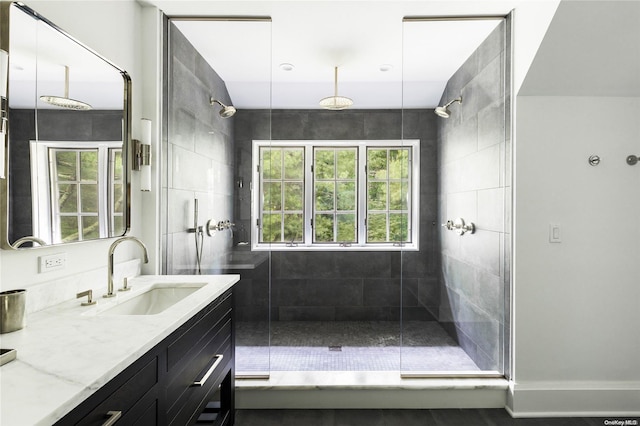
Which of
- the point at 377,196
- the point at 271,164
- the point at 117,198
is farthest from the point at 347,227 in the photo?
the point at 117,198

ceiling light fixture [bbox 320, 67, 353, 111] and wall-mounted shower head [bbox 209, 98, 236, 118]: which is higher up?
ceiling light fixture [bbox 320, 67, 353, 111]

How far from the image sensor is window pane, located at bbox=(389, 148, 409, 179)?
8.39 feet

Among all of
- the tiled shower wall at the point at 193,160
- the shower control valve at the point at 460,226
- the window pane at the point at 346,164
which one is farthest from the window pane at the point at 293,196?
the shower control valve at the point at 460,226

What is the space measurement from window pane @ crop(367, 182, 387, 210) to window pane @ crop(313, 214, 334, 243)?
0.41m

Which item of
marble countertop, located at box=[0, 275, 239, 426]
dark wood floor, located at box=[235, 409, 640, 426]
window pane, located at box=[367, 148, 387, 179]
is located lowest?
dark wood floor, located at box=[235, 409, 640, 426]

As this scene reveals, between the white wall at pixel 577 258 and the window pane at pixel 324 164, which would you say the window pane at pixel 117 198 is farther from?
the white wall at pixel 577 258

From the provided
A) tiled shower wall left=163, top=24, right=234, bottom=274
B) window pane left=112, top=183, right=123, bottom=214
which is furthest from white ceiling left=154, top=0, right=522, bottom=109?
window pane left=112, top=183, right=123, bottom=214

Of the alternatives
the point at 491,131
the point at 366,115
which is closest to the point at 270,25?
the point at 366,115

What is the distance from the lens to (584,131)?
2.10 metres

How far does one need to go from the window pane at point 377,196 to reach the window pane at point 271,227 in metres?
0.91

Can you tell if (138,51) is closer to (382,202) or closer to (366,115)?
(366,115)

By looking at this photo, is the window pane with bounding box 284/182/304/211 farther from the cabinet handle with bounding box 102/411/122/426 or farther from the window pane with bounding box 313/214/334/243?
the cabinet handle with bounding box 102/411/122/426

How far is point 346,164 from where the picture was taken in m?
3.33

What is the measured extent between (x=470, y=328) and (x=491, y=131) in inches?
53.1
